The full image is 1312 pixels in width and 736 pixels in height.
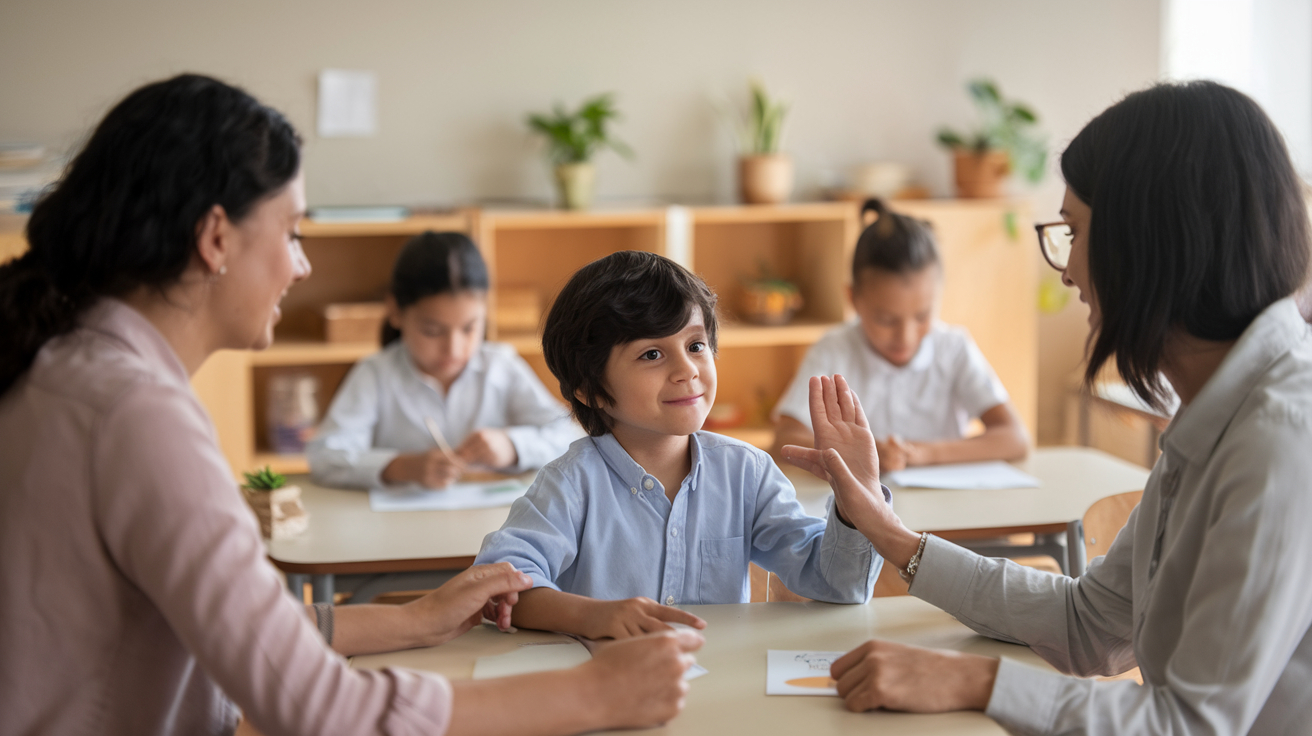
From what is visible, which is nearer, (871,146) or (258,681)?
(258,681)

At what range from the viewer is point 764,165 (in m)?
4.43

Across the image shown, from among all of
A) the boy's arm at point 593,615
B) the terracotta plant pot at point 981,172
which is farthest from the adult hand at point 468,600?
the terracotta plant pot at point 981,172

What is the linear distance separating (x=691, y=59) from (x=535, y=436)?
95.7 inches

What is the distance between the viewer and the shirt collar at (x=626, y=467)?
1667 millimetres

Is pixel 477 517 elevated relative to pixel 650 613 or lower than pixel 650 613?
lower

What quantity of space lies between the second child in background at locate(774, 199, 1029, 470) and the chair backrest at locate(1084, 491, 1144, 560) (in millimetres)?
664

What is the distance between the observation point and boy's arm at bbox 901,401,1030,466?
271 centimetres

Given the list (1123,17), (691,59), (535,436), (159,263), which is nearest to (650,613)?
(159,263)

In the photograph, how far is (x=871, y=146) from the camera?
15.9ft

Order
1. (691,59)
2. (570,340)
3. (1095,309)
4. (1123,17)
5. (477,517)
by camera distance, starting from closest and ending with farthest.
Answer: (1095,309)
(570,340)
(477,517)
(691,59)
(1123,17)

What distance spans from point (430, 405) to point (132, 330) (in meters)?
2.00

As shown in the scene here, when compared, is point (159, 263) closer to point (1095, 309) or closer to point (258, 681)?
point (258, 681)

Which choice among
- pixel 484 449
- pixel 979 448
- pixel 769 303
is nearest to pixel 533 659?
pixel 484 449

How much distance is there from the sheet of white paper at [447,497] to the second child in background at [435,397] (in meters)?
0.03
